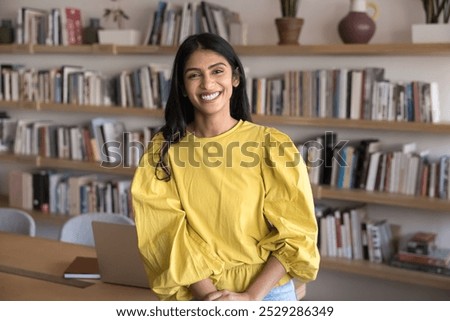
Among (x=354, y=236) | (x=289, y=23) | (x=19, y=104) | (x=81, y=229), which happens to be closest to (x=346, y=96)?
(x=289, y=23)

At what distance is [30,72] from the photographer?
14.5 feet

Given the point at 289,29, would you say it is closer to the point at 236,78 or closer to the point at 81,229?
the point at 81,229

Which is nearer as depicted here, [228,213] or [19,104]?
[228,213]

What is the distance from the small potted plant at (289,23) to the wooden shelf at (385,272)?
45.1 inches

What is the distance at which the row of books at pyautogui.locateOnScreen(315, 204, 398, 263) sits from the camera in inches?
133

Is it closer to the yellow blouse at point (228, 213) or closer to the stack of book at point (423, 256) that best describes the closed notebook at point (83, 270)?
the yellow blouse at point (228, 213)

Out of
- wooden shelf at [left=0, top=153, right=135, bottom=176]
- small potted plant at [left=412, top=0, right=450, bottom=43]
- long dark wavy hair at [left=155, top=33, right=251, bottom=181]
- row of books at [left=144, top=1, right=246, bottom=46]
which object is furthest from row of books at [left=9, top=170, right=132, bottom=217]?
long dark wavy hair at [left=155, top=33, right=251, bottom=181]

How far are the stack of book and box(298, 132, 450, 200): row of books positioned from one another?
228 millimetres

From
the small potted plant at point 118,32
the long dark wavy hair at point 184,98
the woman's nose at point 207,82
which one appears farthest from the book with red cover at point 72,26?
the woman's nose at point 207,82

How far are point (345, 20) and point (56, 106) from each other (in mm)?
1959

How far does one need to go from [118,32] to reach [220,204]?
99.6 inches

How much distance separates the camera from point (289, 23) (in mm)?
3424
